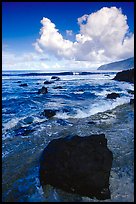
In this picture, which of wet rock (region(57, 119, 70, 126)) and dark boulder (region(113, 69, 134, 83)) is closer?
wet rock (region(57, 119, 70, 126))

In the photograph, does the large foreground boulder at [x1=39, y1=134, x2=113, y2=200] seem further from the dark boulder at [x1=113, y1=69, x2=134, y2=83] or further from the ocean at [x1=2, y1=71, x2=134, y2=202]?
the dark boulder at [x1=113, y1=69, x2=134, y2=83]

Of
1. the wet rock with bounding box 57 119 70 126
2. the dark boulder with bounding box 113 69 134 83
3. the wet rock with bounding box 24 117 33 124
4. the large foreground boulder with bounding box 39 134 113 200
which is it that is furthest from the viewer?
the dark boulder with bounding box 113 69 134 83

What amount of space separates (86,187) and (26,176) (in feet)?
6.52

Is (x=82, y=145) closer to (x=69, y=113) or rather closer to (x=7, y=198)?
(x=7, y=198)

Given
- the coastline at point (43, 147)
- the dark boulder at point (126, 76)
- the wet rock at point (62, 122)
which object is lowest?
the coastline at point (43, 147)

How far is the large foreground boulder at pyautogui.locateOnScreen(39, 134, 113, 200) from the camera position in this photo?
6.36 m

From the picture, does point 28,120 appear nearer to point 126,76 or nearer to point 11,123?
point 11,123

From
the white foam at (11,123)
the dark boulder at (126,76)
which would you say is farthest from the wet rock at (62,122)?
the dark boulder at (126,76)

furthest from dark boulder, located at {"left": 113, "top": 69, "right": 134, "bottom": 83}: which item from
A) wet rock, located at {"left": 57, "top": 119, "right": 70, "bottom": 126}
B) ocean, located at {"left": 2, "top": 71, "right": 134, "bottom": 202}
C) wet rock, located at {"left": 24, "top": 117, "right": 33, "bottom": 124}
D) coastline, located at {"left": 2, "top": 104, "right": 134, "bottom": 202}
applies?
coastline, located at {"left": 2, "top": 104, "right": 134, "bottom": 202}

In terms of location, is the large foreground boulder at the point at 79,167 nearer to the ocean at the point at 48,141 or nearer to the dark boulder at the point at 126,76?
the ocean at the point at 48,141

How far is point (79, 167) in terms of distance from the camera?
6500mm

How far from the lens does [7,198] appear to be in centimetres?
629

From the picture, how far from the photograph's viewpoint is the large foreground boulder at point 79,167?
636 centimetres

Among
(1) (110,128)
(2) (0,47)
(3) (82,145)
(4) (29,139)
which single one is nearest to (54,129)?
(4) (29,139)
